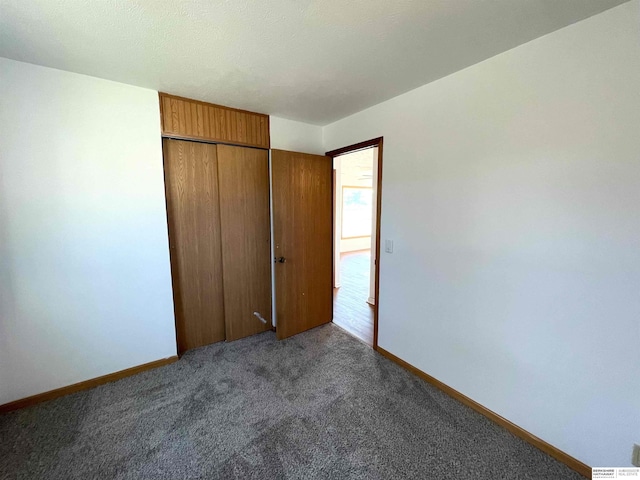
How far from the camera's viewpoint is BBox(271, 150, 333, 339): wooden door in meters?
2.70

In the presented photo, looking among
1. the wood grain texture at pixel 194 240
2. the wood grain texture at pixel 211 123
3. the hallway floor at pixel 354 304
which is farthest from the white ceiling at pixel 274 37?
the hallway floor at pixel 354 304

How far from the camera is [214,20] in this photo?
1.32 m

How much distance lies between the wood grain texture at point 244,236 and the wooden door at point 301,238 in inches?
11.3

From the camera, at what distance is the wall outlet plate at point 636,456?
1.26 meters

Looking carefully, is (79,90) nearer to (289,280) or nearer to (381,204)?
(289,280)

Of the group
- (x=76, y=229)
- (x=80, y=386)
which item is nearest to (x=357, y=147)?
(x=76, y=229)

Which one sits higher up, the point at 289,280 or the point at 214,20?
the point at 214,20

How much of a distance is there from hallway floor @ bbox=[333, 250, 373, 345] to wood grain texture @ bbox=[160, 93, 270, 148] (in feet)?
7.85

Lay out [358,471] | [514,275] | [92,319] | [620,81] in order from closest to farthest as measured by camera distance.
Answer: [620,81], [358,471], [514,275], [92,319]

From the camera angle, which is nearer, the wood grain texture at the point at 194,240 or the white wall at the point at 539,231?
the white wall at the point at 539,231

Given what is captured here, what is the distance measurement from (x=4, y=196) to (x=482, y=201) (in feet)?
10.8

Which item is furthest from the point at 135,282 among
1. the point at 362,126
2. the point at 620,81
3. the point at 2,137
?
the point at 620,81

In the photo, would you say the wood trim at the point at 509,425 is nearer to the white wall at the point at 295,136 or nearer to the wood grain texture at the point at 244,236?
the wood grain texture at the point at 244,236

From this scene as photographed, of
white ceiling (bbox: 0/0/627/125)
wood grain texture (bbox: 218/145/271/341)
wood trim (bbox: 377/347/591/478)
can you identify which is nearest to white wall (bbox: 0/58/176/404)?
white ceiling (bbox: 0/0/627/125)
